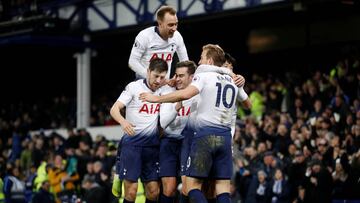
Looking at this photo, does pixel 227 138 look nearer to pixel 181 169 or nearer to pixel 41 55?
pixel 181 169

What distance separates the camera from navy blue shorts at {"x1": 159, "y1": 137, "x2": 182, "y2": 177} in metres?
12.2

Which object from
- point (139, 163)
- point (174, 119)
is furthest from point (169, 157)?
point (174, 119)

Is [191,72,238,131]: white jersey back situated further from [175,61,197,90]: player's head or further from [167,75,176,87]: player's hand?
[167,75,176,87]: player's hand

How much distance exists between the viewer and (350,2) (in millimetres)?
24953

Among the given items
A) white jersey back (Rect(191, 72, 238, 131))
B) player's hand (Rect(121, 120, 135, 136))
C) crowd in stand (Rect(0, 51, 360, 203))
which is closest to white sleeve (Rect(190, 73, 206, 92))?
white jersey back (Rect(191, 72, 238, 131))

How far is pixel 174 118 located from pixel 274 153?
852cm

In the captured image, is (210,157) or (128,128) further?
(128,128)

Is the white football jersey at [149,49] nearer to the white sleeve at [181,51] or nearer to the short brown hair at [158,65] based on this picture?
the white sleeve at [181,51]

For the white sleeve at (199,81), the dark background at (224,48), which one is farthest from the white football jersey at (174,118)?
the dark background at (224,48)

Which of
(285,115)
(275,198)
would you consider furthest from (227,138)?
(285,115)

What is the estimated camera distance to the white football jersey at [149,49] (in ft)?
40.8

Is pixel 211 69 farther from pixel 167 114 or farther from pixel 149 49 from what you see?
pixel 149 49

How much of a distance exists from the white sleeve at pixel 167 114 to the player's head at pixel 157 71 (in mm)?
353

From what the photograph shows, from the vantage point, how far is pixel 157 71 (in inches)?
471
